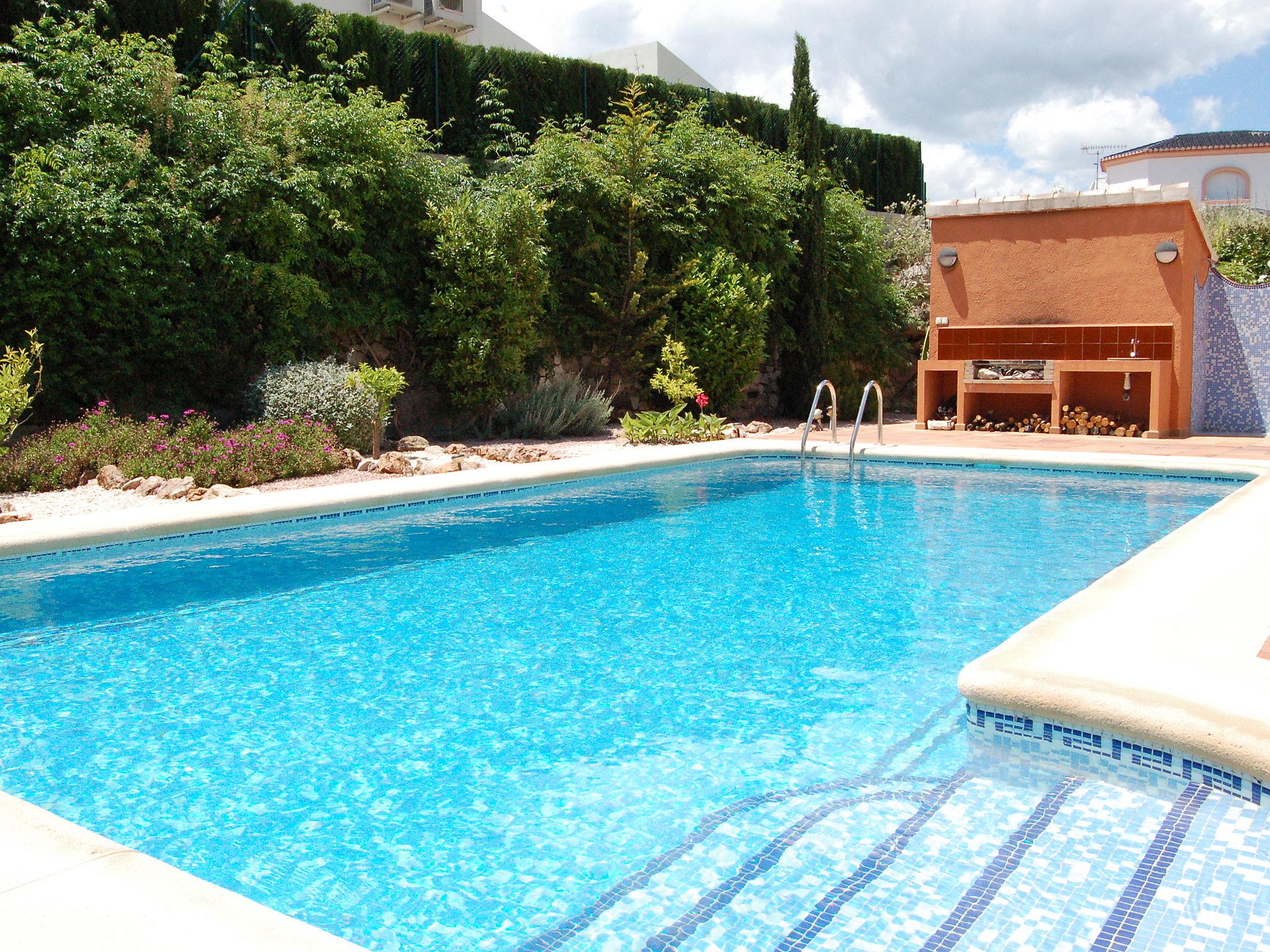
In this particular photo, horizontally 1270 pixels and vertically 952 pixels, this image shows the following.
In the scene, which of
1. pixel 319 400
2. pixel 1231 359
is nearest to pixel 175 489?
pixel 319 400

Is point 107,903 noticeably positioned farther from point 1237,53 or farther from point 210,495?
point 1237,53

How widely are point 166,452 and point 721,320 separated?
7.88m

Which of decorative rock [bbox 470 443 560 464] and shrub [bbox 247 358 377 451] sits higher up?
shrub [bbox 247 358 377 451]

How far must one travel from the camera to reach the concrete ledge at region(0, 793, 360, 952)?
199 cm

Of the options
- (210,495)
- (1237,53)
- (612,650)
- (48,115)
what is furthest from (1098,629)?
(1237,53)

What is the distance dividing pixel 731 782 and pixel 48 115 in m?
9.66

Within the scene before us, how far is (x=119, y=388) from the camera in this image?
1013 cm

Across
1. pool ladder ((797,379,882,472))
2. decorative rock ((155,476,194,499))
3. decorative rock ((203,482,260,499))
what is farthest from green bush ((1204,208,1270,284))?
decorative rock ((155,476,194,499))

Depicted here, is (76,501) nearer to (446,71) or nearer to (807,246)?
(446,71)

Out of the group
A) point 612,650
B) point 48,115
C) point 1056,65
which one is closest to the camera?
point 612,650

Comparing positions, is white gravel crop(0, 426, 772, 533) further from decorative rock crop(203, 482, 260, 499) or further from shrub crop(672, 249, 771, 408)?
shrub crop(672, 249, 771, 408)

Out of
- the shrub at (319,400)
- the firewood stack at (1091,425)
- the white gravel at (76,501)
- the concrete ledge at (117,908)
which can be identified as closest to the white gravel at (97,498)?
the white gravel at (76,501)

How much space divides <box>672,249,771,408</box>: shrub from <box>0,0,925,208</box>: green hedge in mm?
3587

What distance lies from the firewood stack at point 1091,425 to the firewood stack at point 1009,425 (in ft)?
0.85
